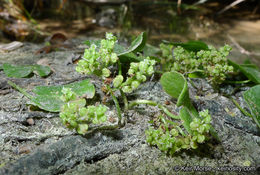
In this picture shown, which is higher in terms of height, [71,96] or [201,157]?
[71,96]

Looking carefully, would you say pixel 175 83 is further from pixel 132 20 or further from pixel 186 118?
pixel 132 20

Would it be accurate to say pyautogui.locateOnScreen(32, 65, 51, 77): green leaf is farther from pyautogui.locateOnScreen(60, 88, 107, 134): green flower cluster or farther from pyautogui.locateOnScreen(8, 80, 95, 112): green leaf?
pyautogui.locateOnScreen(60, 88, 107, 134): green flower cluster

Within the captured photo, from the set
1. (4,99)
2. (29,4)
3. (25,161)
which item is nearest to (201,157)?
(25,161)

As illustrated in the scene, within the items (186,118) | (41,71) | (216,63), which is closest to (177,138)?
(186,118)

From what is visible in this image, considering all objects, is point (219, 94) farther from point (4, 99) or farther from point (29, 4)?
point (29, 4)

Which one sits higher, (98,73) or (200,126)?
(98,73)

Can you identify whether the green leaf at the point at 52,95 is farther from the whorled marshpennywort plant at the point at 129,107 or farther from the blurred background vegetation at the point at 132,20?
the blurred background vegetation at the point at 132,20
